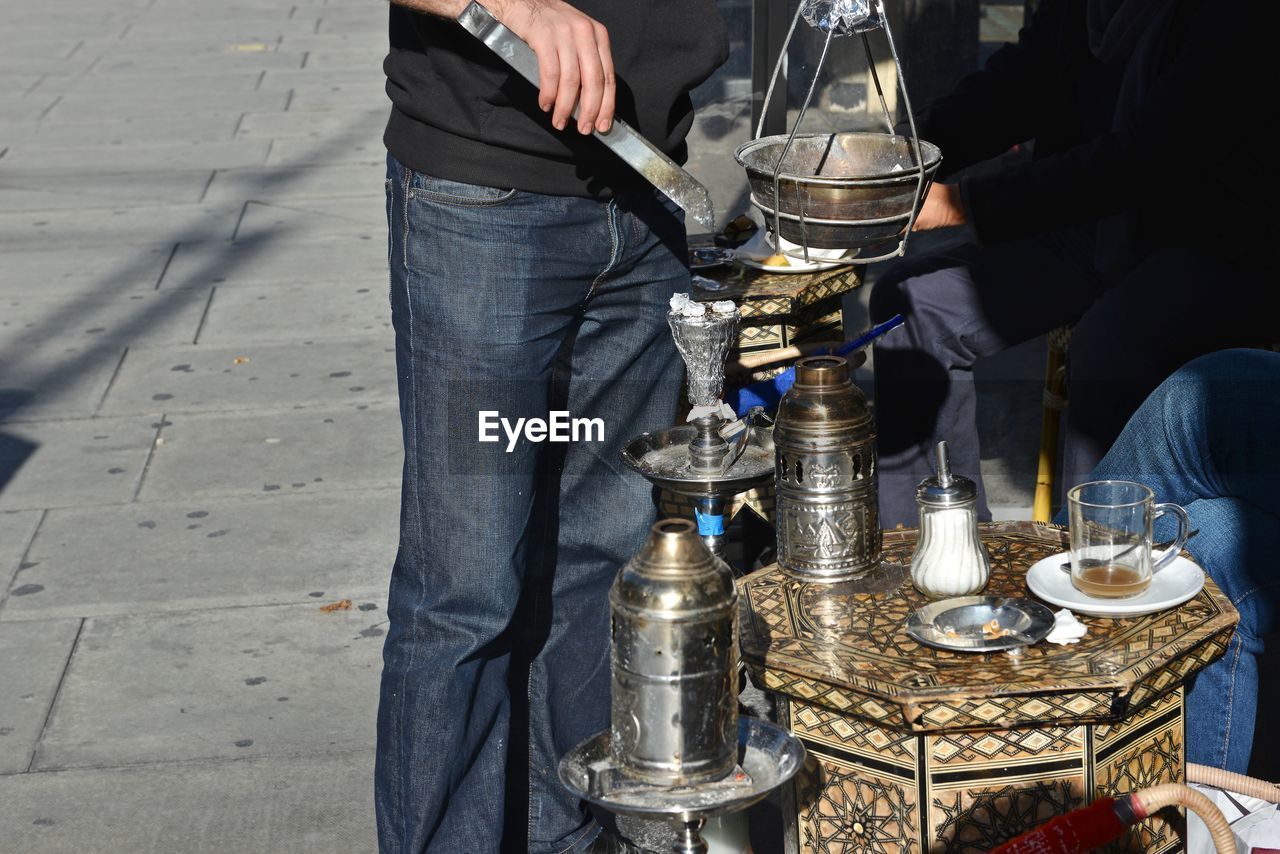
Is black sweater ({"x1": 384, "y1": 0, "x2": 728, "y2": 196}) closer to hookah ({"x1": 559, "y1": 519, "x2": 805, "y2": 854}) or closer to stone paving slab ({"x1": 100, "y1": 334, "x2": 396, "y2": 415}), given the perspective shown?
hookah ({"x1": 559, "y1": 519, "x2": 805, "y2": 854})

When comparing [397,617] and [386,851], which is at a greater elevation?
[397,617]

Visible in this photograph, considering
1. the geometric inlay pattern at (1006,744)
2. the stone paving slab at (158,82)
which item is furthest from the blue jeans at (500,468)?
the stone paving slab at (158,82)

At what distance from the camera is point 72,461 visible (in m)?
5.09

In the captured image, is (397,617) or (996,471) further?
(996,471)

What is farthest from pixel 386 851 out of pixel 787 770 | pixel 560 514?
pixel 787 770

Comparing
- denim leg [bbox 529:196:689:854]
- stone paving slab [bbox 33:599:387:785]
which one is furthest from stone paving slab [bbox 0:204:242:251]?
denim leg [bbox 529:196:689:854]

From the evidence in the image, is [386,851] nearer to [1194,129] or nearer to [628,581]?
[628,581]

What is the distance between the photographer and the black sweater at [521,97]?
2264 millimetres

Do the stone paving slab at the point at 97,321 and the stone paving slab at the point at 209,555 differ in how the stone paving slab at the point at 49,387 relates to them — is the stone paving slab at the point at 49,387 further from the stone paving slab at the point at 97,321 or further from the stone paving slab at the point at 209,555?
the stone paving slab at the point at 209,555

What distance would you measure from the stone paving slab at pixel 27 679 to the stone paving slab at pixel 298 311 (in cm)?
241

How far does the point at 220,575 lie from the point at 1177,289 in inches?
102

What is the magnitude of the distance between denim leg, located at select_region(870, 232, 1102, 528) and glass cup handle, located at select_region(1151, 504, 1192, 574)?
4.01 ft

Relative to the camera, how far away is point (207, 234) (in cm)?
784

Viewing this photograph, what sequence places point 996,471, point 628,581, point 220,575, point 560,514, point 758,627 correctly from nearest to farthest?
point 628,581 < point 758,627 < point 560,514 < point 220,575 < point 996,471
